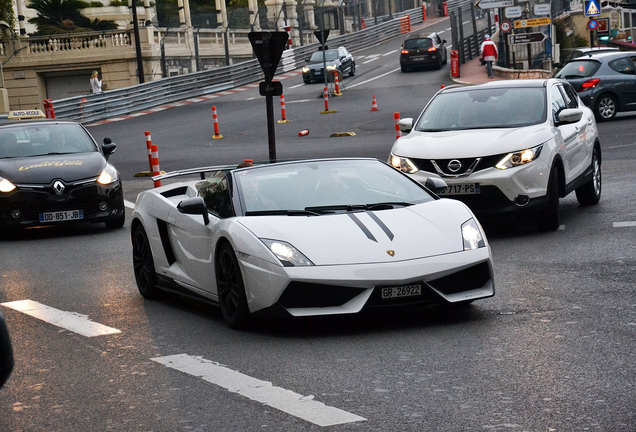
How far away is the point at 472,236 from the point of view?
738cm

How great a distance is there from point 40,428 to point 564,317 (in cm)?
364

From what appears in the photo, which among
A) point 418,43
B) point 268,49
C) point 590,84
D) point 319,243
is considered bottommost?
point 319,243

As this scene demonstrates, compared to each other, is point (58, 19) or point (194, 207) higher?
point (58, 19)

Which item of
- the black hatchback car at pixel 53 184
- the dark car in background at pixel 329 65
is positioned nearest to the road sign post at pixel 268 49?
the black hatchback car at pixel 53 184

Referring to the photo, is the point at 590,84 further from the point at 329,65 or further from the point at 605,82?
the point at 329,65

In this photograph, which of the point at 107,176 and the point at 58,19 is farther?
the point at 58,19

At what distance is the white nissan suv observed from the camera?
36.6 feet

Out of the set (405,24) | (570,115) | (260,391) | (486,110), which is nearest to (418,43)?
(405,24)

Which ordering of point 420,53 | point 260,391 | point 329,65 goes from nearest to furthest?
point 260,391 < point 329,65 < point 420,53

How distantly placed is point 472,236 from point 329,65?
129 feet

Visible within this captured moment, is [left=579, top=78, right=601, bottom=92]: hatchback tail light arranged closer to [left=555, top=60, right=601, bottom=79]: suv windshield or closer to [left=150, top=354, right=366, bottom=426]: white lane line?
[left=555, top=60, right=601, bottom=79]: suv windshield

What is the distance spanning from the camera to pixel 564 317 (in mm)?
7090

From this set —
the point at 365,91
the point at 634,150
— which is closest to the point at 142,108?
the point at 365,91

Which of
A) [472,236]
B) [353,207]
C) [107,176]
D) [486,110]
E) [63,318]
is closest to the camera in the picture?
[472,236]
